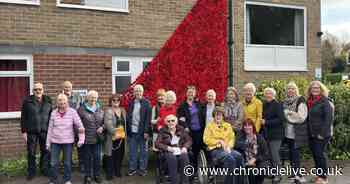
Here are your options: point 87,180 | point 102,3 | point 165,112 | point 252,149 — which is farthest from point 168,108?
point 102,3

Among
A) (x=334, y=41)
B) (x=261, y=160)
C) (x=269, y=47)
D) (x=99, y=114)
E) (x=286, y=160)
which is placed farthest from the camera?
(x=334, y=41)

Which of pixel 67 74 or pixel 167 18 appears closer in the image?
pixel 67 74

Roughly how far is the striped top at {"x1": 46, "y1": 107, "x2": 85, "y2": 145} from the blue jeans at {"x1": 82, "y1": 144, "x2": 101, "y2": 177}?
39 centimetres

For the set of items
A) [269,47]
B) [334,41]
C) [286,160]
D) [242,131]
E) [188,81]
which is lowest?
[286,160]

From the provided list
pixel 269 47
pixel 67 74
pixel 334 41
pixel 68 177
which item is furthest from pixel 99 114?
pixel 334 41

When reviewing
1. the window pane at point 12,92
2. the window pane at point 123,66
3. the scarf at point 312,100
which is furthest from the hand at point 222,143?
the window pane at point 12,92

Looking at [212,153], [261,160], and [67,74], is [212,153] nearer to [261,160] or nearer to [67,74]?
[261,160]

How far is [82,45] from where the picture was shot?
11.4m

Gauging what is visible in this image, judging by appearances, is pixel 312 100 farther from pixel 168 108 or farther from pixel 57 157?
pixel 57 157

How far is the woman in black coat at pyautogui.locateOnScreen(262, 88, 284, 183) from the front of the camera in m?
7.88

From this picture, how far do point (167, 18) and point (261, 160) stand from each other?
6.46 meters

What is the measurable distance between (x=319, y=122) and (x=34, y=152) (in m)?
5.00

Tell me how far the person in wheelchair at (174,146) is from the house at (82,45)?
4480 millimetres

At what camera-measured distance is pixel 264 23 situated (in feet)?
52.5
